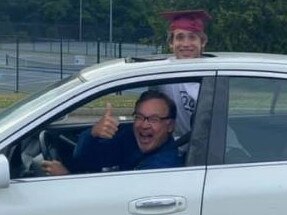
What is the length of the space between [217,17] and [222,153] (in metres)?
17.0

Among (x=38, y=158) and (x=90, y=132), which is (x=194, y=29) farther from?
(x=38, y=158)

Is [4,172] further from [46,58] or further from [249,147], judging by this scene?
[46,58]

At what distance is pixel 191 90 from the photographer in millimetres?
4297

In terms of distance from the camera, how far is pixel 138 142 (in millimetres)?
4547

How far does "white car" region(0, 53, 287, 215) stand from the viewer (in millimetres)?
3961

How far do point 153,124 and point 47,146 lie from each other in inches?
24.8

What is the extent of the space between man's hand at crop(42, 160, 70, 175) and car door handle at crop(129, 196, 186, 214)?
437 mm

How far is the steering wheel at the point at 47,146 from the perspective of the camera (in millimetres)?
4578

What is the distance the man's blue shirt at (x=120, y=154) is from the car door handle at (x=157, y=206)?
263 mm

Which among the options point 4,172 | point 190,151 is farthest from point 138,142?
point 4,172

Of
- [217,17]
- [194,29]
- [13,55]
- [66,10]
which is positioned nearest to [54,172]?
[194,29]

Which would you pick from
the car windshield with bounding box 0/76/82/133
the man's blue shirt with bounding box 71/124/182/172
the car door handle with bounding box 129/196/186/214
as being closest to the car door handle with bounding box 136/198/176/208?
the car door handle with bounding box 129/196/186/214

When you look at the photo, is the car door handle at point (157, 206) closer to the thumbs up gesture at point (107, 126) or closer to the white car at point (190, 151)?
the white car at point (190, 151)

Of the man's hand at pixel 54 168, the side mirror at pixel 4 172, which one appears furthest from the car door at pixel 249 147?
the side mirror at pixel 4 172
